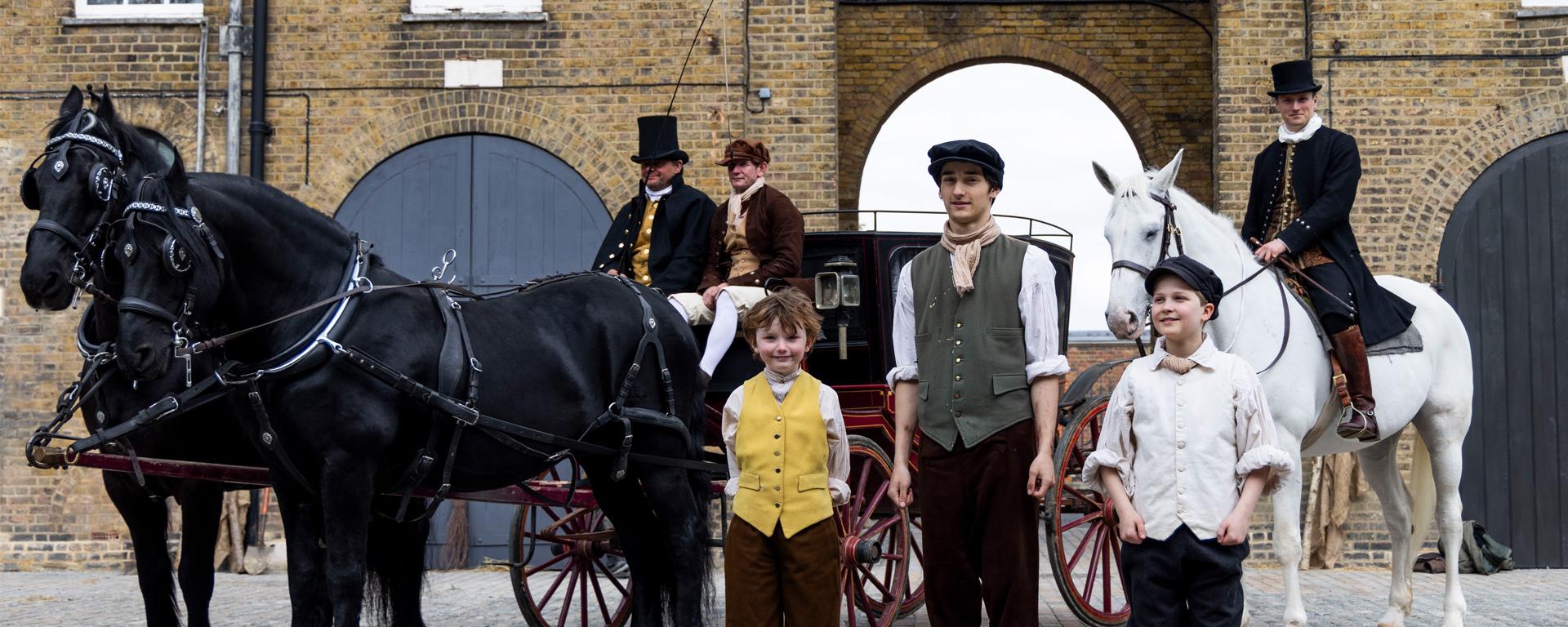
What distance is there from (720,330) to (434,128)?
557 centimetres

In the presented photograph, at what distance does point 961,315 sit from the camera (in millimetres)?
4391

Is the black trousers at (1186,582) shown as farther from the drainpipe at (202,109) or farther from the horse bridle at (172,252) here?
the drainpipe at (202,109)

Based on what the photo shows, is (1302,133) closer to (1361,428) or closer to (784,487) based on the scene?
(1361,428)

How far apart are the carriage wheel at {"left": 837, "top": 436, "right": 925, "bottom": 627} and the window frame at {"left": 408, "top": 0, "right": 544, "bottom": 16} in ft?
18.7

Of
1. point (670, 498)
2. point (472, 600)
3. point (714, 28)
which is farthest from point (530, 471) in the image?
point (714, 28)

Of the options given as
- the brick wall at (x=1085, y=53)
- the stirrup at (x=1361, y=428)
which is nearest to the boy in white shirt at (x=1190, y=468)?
the stirrup at (x=1361, y=428)

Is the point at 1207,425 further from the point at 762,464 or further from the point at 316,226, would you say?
the point at 316,226

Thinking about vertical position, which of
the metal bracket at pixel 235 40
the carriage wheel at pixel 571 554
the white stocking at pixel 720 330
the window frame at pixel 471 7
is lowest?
the carriage wheel at pixel 571 554

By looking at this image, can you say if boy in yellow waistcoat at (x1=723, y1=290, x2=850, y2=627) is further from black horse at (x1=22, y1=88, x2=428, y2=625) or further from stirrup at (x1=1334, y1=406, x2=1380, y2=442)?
stirrup at (x1=1334, y1=406, x2=1380, y2=442)

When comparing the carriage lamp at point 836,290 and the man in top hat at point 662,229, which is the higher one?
the man in top hat at point 662,229

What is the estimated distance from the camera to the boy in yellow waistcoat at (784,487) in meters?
4.56

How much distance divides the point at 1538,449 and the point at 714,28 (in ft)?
22.7

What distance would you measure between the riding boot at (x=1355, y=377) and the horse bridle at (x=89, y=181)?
4.87m

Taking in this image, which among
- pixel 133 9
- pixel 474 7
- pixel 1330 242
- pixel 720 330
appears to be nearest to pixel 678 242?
pixel 720 330
